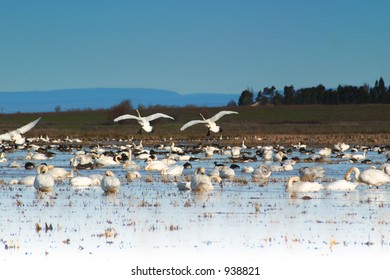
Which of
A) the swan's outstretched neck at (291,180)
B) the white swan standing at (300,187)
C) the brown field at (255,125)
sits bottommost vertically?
the brown field at (255,125)

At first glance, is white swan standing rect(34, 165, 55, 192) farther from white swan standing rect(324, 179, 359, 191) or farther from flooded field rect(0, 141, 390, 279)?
white swan standing rect(324, 179, 359, 191)

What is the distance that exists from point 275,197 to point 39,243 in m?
6.60

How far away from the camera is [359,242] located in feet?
41.5

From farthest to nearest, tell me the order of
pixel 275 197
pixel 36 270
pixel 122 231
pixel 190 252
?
pixel 275 197 → pixel 122 231 → pixel 190 252 → pixel 36 270

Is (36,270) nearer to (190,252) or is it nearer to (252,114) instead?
(190,252)

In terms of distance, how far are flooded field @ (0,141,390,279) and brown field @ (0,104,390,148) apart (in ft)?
92.1

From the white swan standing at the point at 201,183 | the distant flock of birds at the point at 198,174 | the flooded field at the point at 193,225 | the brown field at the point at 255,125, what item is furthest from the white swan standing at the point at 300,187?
the brown field at the point at 255,125

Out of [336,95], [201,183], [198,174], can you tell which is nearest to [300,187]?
[201,183]

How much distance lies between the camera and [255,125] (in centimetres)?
7331

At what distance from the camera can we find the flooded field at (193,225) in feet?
38.5

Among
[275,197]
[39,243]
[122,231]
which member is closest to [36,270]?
[39,243]

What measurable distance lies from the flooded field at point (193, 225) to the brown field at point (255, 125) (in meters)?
28.1

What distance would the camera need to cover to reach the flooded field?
38.5ft

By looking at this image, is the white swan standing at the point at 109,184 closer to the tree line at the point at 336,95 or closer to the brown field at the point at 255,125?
Answer: the brown field at the point at 255,125
